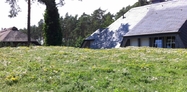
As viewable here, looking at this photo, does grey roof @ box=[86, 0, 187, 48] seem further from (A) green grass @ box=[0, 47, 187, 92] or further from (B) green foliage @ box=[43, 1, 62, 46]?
(A) green grass @ box=[0, 47, 187, 92]

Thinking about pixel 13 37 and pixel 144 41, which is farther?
pixel 13 37

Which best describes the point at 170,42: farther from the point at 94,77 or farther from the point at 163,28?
the point at 94,77

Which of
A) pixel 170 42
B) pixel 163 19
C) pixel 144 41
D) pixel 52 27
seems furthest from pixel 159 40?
pixel 52 27

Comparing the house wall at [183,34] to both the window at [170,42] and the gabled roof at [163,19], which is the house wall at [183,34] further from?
the window at [170,42]

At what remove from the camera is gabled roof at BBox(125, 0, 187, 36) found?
27562 mm

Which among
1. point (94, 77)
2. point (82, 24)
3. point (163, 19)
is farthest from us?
point (82, 24)

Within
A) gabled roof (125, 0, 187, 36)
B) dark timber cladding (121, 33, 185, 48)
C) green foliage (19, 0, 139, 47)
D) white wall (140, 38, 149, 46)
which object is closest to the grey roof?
gabled roof (125, 0, 187, 36)

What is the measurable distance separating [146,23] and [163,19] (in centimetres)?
196

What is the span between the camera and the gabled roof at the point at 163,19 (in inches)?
1085

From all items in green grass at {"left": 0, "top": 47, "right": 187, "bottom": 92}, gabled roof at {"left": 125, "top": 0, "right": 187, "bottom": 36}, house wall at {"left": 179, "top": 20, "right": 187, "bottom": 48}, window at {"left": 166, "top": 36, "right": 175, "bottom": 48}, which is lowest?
green grass at {"left": 0, "top": 47, "right": 187, "bottom": 92}

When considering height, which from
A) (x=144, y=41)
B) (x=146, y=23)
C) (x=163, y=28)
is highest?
(x=146, y=23)

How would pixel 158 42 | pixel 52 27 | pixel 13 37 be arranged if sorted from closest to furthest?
pixel 158 42 < pixel 52 27 < pixel 13 37

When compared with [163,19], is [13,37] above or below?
below

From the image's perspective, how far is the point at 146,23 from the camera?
30.8m
